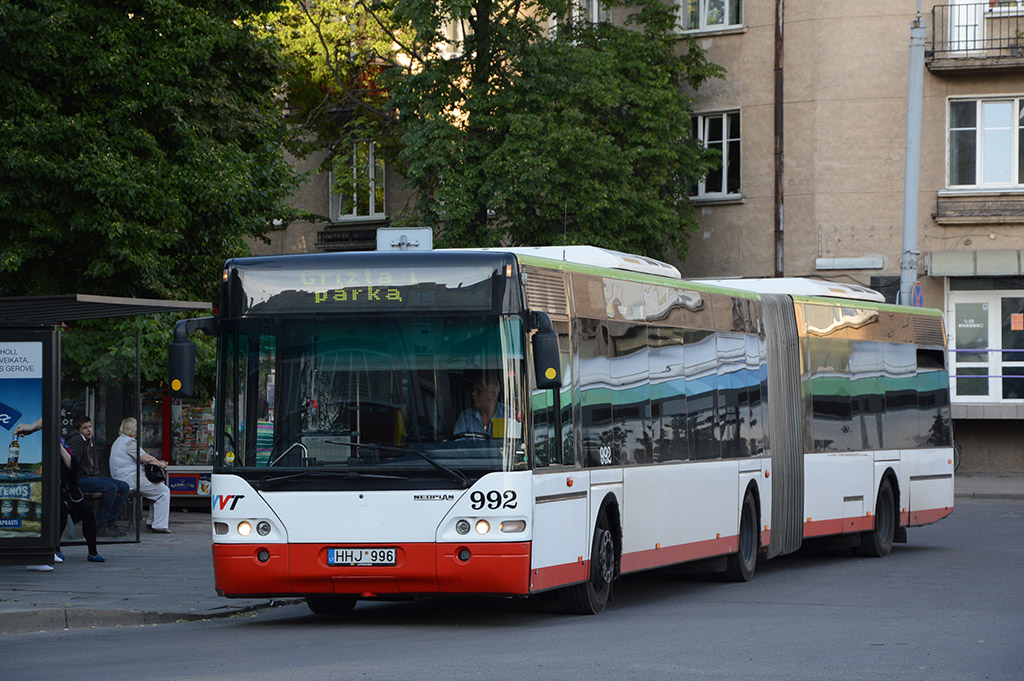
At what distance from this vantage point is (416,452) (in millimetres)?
11742

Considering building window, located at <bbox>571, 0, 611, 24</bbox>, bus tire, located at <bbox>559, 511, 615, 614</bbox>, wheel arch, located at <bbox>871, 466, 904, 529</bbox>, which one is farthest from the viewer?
building window, located at <bbox>571, 0, 611, 24</bbox>

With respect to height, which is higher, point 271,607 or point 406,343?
point 406,343

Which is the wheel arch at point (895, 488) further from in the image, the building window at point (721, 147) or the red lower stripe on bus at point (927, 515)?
the building window at point (721, 147)

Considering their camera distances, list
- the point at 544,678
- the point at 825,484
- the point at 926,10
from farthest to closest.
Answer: the point at 926,10 → the point at 825,484 → the point at 544,678

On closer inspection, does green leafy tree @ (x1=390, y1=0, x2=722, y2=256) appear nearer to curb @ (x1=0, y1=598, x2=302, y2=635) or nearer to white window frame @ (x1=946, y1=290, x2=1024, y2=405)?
white window frame @ (x1=946, y1=290, x2=1024, y2=405)

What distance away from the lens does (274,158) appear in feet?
91.7

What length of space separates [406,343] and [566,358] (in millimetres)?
1398

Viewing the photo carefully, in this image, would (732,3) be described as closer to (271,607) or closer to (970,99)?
(970,99)

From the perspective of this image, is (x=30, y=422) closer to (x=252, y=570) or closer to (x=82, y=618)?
(x=82, y=618)

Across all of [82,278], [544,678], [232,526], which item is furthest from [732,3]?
[544,678]

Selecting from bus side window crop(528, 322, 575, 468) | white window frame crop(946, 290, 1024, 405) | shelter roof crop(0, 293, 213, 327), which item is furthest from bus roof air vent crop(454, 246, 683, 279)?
white window frame crop(946, 290, 1024, 405)

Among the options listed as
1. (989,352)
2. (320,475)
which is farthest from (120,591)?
(989,352)

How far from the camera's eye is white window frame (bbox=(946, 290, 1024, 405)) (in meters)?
34.7

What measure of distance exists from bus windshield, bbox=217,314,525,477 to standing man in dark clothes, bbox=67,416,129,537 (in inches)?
254
